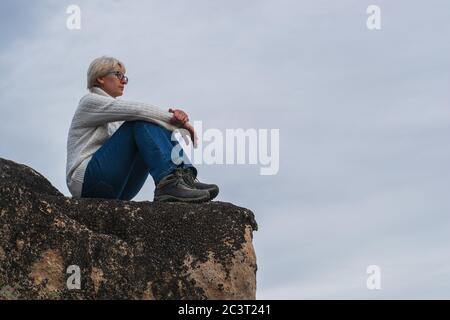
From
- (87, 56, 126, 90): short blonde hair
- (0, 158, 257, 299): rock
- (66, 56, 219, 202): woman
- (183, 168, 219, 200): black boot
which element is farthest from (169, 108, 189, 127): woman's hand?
(87, 56, 126, 90): short blonde hair

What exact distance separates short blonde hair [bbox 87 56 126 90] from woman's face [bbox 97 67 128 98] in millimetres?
29

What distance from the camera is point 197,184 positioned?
8.00 metres

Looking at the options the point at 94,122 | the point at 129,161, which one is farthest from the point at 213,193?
the point at 94,122

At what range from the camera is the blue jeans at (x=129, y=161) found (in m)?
7.86

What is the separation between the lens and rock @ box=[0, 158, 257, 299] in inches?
287

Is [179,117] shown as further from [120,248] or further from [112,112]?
[120,248]

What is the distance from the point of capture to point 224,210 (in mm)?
7797

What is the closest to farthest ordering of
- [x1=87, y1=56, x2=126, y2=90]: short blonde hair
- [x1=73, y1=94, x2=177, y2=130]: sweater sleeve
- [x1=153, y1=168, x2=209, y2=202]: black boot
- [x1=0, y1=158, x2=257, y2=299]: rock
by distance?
[x1=0, y1=158, x2=257, y2=299]: rock
[x1=153, y1=168, x2=209, y2=202]: black boot
[x1=73, y1=94, x2=177, y2=130]: sweater sleeve
[x1=87, y1=56, x2=126, y2=90]: short blonde hair

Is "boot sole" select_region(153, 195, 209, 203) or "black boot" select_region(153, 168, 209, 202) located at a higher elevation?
"black boot" select_region(153, 168, 209, 202)

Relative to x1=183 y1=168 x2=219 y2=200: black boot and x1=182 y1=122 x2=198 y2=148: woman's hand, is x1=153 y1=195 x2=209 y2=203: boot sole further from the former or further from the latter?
x1=182 y1=122 x2=198 y2=148: woman's hand
